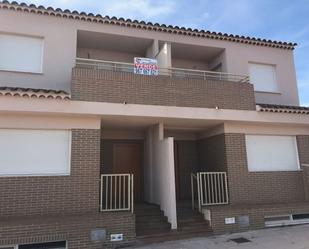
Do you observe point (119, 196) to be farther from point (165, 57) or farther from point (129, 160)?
point (165, 57)

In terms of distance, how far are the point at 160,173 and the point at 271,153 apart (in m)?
4.81

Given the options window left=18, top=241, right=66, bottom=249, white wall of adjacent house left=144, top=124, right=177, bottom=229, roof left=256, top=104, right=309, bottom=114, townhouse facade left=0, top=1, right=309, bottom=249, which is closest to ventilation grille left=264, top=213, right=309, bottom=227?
townhouse facade left=0, top=1, right=309, bottom=249

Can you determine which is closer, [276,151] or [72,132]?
[72,132]

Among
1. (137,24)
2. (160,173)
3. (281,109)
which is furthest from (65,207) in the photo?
(281,109)

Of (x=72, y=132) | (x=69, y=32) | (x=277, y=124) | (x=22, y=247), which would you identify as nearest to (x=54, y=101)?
(x=72, y=132)

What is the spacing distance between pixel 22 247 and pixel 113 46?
815 centimetres

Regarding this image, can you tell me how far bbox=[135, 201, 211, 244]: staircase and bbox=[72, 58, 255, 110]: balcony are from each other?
3.89 metres

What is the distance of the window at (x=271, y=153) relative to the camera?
38.0ft

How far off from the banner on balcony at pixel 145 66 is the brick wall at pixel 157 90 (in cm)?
43

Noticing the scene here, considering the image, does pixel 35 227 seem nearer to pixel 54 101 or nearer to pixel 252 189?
pixel 54 101

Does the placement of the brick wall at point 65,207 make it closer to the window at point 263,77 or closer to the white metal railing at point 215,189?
the white metal railing at point 215,189

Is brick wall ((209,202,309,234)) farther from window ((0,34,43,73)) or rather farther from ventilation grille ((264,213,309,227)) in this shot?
window ((0,34,43,73))

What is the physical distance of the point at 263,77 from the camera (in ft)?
43.9

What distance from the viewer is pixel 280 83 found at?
1344 cm
